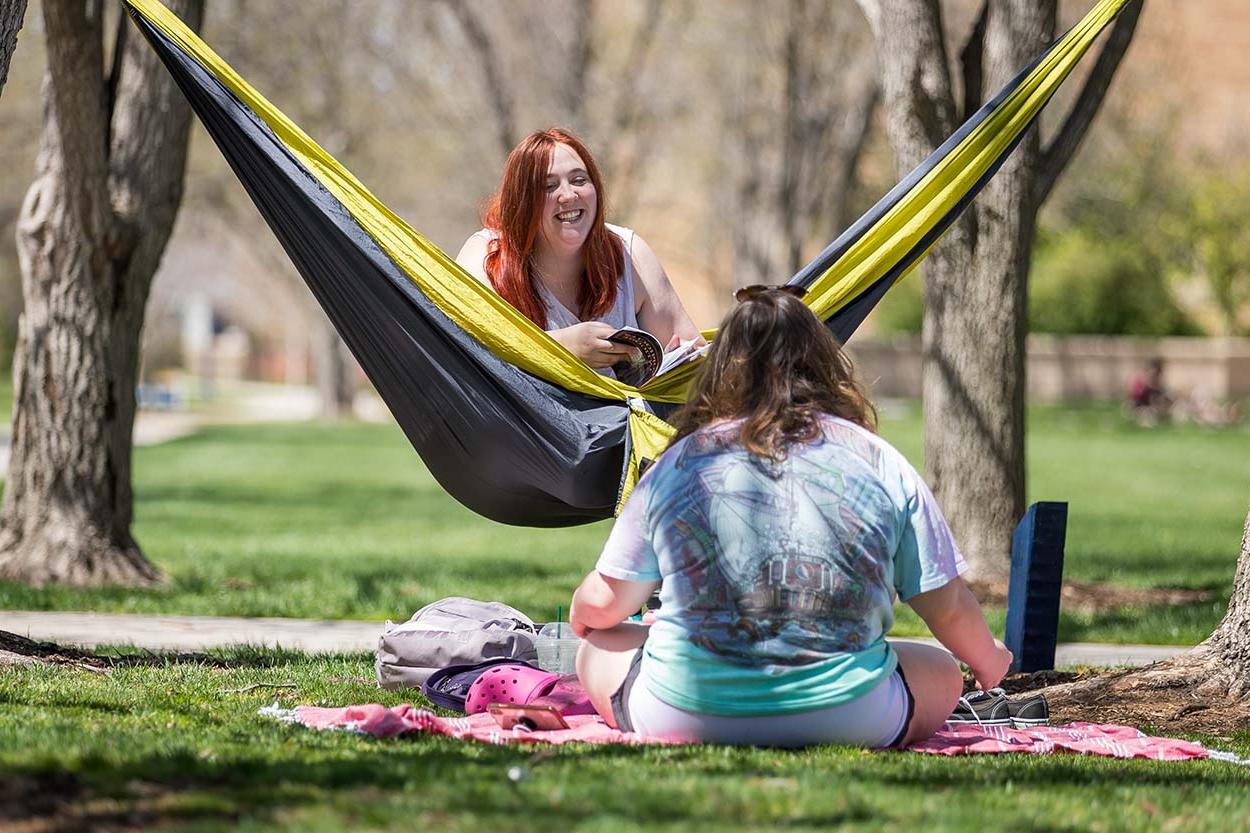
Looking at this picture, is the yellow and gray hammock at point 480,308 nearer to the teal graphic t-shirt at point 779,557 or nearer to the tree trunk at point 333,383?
the teal graphic t-shirt at point 779,557

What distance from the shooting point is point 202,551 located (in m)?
10.3

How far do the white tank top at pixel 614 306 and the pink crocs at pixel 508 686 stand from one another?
3.95 ft

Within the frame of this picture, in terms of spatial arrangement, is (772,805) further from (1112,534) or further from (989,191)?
(1112,534)

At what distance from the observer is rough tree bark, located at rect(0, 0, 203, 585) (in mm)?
7359

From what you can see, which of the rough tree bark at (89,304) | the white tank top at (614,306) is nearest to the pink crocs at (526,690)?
the white tank top at (614,306)

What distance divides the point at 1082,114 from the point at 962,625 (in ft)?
16.0

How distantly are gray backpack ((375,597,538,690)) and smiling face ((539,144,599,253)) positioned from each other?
117 cm

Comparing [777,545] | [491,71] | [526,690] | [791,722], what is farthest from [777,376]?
[491,71]

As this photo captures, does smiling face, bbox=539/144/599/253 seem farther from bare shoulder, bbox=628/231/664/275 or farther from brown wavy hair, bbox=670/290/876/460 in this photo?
brown wavy hair, bbox=670/290/876/460

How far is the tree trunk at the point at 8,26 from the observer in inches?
175

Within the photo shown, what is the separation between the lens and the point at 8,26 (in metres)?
4.49

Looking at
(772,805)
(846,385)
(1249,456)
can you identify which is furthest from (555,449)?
(1249,456)

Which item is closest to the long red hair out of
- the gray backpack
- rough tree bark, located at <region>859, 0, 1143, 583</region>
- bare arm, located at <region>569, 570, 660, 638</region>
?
the gray backpack

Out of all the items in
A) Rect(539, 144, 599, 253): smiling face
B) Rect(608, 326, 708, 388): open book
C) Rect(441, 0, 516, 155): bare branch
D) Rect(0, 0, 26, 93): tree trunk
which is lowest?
Rect(608, 326, 708, 388): open book
